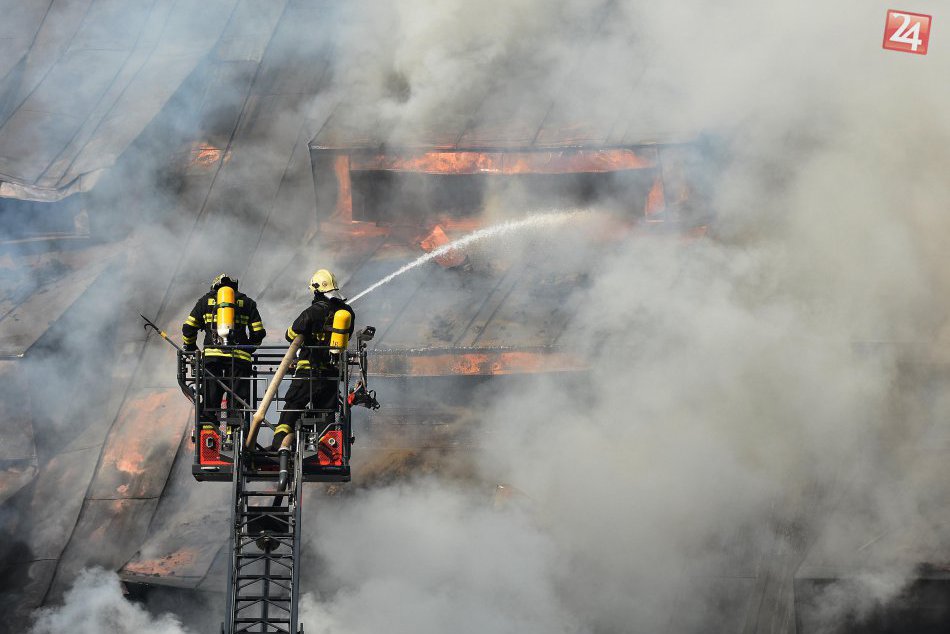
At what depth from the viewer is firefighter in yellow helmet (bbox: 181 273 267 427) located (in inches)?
290

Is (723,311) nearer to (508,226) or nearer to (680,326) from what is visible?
(680,326)

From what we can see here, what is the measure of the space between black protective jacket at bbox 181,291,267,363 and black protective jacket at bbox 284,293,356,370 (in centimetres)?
35

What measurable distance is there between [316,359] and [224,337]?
532 mm

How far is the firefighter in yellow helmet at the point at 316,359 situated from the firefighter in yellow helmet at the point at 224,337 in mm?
307

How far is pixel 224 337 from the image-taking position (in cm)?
735

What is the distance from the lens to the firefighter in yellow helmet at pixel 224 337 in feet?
24.2

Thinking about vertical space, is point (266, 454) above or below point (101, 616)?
above

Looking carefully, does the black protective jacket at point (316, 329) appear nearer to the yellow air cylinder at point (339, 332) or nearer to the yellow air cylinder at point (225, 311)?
the yellow air cylinder at point (339, 332)

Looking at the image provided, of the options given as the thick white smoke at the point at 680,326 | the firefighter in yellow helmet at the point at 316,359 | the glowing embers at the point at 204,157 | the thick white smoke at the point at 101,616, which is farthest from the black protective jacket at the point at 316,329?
the glowing embers at the point at 204,157

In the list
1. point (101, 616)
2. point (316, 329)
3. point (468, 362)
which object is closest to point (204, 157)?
point (468, 362)

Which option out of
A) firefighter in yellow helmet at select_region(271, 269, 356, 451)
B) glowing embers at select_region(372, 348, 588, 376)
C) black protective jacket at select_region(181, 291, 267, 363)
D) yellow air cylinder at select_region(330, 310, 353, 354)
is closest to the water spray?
glowing embers at select_region(372, 348, 588, 376)

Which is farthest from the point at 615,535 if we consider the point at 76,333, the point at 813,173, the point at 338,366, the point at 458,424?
the point at 76,333

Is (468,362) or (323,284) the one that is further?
(468,362)

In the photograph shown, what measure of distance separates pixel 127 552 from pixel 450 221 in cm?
416
